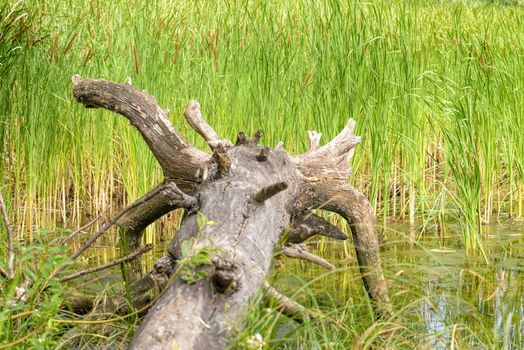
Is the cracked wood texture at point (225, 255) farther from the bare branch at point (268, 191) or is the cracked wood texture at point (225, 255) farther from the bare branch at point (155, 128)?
the bare branch at point (155, 128)

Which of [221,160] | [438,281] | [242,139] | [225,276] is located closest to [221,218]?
[221,160]

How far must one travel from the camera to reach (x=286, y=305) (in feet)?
9.42

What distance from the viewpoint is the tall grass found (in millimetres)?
5316

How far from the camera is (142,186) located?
540 centimetres

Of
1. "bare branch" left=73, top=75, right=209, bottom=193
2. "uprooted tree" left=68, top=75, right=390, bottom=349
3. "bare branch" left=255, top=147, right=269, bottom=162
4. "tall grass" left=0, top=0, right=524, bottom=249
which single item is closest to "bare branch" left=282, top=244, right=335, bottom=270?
"uprooted tree" left=68, top=75, right=390, bottom=349

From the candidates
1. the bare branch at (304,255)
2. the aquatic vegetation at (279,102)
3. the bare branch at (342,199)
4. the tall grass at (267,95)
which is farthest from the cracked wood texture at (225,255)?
the tall grass at (267,95)

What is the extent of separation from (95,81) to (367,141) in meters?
2.38

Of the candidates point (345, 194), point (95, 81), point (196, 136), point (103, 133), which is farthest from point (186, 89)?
point (345, 194)

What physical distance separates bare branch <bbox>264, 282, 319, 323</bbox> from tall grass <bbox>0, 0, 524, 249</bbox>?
2329 mm

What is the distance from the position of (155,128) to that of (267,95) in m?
1.65

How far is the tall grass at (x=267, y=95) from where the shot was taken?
5316 mm

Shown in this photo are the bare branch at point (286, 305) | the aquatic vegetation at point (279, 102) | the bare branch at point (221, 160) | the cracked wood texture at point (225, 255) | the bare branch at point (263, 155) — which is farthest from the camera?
the aquatic vegetation at point (279, 102)

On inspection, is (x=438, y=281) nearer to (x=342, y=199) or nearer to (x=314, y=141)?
(x=342, y=199)

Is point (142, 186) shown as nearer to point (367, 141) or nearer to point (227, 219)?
point (367, 141)
